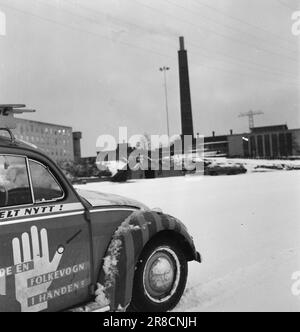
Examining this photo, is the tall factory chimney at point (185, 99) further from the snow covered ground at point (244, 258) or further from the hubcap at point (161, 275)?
the hubcap at point (161, 275)

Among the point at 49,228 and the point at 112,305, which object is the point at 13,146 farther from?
the point at 112,305

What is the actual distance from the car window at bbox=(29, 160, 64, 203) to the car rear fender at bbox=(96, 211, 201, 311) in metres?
0.69

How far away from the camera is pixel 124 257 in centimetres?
403

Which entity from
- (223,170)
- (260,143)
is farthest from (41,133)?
(260,143)

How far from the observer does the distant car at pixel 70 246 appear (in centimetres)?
331

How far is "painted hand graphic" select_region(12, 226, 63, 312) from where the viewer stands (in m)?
3.28

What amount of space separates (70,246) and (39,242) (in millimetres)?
307

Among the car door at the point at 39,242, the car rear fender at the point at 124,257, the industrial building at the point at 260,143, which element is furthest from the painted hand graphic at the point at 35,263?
the industrial building at the point at 260,143

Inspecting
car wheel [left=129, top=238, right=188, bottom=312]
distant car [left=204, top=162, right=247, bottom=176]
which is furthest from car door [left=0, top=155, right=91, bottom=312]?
distant car [left=204, top=162, right=247, bottom=176]

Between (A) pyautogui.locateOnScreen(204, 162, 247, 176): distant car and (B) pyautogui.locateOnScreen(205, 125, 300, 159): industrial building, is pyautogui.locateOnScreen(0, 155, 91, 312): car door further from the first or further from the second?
(B) pyautogui.locateOnScreen(205, 125, 300, 159): industrial building

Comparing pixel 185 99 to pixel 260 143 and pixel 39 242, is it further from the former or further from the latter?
pixel 39 242

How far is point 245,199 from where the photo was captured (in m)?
14.6
